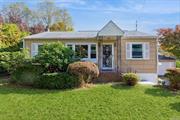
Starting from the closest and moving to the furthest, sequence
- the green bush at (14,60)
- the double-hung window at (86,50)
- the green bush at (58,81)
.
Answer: the green bush at (58,81)
the green bush at (14,60)
the double-hung window at (86,50)

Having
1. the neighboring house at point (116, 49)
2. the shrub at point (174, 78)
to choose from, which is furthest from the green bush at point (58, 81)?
the shrub at point (174, 78)

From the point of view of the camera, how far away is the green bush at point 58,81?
19.6 metres

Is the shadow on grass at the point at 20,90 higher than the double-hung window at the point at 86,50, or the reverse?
the double-hung window at the point at 86,50

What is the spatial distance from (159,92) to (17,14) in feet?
131

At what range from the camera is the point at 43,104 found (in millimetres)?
16266

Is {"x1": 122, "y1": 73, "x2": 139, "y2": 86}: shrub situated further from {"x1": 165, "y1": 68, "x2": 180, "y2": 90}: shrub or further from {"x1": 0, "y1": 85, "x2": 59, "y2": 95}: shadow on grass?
{"x1": 0, "y1": 85, "x2": 59, "y2": 95}: shadow on grass

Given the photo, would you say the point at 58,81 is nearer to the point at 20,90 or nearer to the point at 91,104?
the point at 20,90

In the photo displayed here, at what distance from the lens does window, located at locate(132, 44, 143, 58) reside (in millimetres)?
24719

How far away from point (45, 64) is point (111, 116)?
8.13 metres

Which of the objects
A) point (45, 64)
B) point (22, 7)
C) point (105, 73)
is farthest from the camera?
point (22, 7)

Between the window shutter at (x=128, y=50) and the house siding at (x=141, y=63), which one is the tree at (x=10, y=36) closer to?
the house siding at (x=141, y=63)

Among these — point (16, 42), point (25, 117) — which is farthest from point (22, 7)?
point (25, 117)

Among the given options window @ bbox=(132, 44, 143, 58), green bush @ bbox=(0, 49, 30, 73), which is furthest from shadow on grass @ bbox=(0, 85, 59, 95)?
window @ bbox=(132, 44, 143, 58)

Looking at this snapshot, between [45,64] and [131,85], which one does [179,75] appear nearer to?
[131,85]
